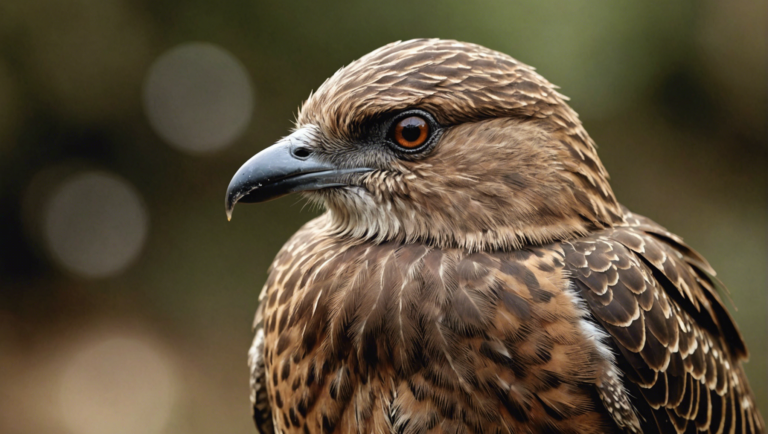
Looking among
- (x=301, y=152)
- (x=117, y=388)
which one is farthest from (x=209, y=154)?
(x=301, y=152)

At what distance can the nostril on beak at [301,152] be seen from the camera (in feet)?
8.93

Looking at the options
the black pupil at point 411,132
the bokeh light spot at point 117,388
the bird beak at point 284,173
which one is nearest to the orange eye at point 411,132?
the black pupil at point 411,132

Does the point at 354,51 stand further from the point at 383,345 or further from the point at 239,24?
the point at 383,345

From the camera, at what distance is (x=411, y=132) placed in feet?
8.54

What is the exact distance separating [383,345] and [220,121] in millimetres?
5327

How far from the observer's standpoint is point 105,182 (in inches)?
307

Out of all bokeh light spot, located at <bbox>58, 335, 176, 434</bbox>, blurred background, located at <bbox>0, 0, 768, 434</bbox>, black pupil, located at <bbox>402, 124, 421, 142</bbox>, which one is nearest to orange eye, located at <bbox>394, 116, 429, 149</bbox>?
black pupil, located at <bbox>402, 124, 421, 142</bbox>

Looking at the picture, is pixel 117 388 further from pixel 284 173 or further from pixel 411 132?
pixel 411 132

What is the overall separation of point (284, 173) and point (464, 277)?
0.83 meters

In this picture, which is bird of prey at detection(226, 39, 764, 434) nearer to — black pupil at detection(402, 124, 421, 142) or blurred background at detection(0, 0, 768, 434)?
black pupil at detection(402, 124, 421, 142)

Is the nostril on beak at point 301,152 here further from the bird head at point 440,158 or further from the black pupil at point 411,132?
the black pupil at point 411,132

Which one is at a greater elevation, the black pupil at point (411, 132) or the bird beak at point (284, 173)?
the black pupil at point (411, 132)

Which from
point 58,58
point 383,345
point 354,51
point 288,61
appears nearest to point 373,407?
point 383,345

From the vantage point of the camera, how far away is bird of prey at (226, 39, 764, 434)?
2320mm
